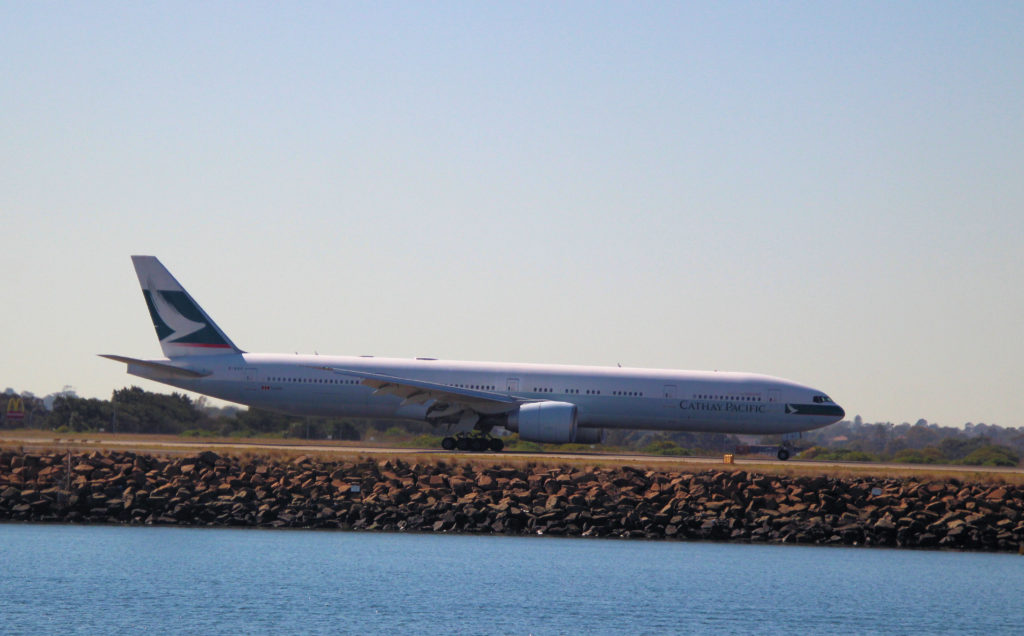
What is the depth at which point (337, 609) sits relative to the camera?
80.6ft

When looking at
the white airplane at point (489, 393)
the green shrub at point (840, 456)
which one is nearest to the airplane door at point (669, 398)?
the white airplane at point (489, 393)

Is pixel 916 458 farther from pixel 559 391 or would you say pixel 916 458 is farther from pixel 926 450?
pixel 559 391

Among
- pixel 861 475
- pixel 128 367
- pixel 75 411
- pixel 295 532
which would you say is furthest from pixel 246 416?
pixel 861 475

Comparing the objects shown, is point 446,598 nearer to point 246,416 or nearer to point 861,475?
point 861,475

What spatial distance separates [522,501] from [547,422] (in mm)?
8491

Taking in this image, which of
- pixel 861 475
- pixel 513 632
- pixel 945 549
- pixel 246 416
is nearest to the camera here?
pixel 513 632

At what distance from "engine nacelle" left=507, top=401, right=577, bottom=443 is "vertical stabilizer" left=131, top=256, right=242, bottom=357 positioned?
11.7m

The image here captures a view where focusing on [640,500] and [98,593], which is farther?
[640,500]

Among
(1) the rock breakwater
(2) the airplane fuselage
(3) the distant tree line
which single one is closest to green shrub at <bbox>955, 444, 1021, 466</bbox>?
(3) the distant tree line

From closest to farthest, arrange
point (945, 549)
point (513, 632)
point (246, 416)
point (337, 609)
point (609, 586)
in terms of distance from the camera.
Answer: point (513, 632), point (337, 609), point (609, 586), point (945, 549), point (246, 416)

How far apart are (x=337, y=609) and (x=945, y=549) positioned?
1695cm

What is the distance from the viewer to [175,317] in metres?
48.9

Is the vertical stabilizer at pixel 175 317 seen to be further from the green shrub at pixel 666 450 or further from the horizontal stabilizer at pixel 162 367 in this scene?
the green shrub at pixel 666 450

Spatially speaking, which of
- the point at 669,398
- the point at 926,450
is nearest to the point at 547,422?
the point at 669,398
